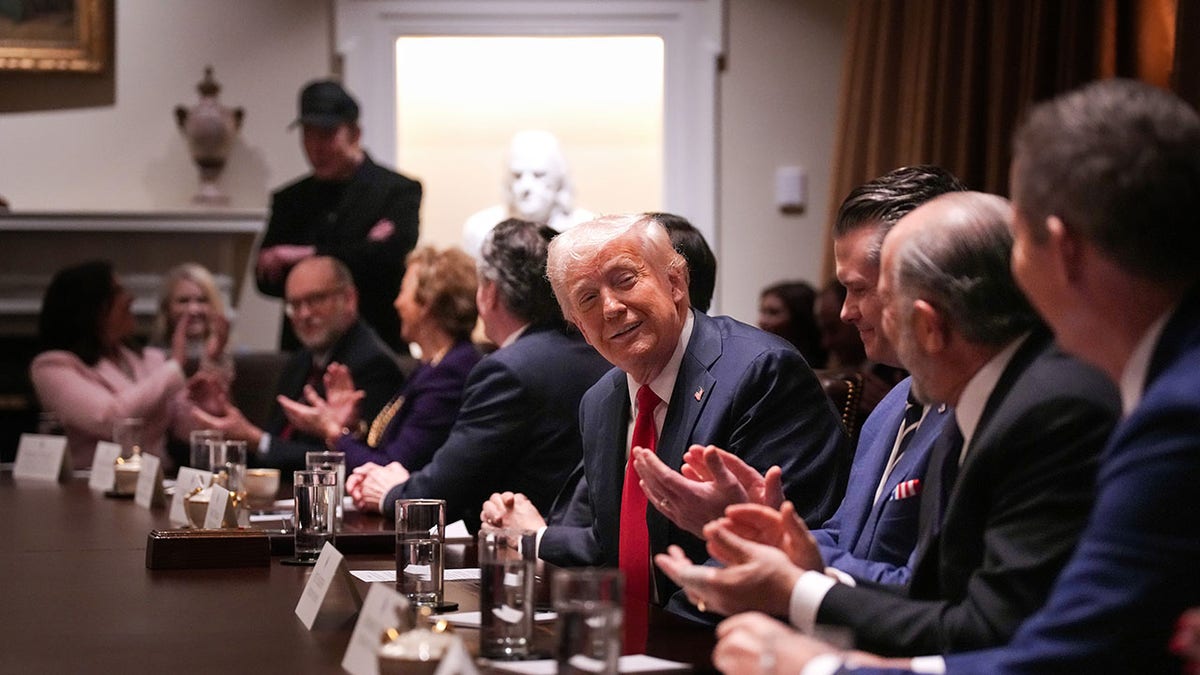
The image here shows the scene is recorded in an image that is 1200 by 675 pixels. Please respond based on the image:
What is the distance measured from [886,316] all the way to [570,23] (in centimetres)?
564

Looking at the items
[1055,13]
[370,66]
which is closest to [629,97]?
[370,66]

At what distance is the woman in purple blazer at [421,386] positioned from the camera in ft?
12.7

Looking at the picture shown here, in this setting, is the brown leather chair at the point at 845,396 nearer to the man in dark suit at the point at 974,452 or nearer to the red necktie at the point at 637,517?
the red necktie at the point at 637,517

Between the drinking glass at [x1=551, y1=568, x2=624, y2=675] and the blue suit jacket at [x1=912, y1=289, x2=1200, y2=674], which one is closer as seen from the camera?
→ the blue suit jacket at [x1=912, y1=289, x2=1200, y2=674]

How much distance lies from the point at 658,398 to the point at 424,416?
4.61ft

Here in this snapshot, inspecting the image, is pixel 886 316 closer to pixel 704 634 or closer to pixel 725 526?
pixel 725 526

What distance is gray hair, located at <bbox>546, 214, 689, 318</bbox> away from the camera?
8.55 feet

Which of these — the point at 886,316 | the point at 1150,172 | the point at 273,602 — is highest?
the point at 1150,172

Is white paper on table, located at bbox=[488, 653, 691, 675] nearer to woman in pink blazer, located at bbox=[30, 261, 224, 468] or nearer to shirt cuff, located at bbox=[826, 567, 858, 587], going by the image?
shirt cuff, located at bbox=[826, 567, 858, 587]

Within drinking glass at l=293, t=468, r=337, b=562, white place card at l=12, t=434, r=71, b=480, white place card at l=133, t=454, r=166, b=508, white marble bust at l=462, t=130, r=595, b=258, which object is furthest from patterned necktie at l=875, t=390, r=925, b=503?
white marble bust at l=462, t=130, r=595, b=258

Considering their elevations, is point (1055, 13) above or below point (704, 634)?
above

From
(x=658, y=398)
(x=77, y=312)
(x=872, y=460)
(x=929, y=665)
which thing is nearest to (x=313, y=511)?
(x=658, y=398)

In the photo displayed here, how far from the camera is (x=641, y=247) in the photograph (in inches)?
102

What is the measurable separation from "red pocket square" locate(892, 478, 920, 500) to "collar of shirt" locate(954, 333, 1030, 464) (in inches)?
12.2
